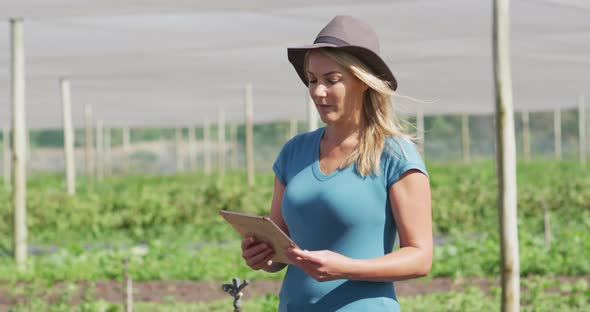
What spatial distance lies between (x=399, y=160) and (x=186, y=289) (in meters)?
6.19

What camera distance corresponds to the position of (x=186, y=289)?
8.26 metres

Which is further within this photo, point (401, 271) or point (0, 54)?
point (0, 54)

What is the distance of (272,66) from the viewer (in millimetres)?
15203

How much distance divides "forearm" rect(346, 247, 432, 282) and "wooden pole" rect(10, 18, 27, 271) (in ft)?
24.7

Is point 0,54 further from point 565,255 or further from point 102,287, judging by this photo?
point 565,255

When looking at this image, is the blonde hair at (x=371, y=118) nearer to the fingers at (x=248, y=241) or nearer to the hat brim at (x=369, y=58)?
the hat brim at (x=369, y=58)

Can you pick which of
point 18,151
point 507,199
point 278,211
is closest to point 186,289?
point 18,151

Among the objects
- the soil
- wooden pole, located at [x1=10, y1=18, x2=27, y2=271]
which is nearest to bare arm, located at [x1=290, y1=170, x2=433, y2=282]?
the soil

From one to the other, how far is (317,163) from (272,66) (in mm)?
12891

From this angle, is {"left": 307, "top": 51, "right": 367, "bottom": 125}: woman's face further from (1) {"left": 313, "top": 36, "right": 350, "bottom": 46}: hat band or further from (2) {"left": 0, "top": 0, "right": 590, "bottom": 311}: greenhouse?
(2) {"left": 0, "top": 0, "right": 590, "bottom": 311}: greenhouse

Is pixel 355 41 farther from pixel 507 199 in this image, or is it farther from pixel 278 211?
pixel 507 199

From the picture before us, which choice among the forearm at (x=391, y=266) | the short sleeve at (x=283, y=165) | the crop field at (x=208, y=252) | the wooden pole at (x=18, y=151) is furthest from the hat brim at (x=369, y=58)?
the wooden pole at (x=18, y=151)

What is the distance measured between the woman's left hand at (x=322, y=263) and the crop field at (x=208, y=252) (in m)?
3.00

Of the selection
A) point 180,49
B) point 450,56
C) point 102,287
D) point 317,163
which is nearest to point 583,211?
point 450,56
